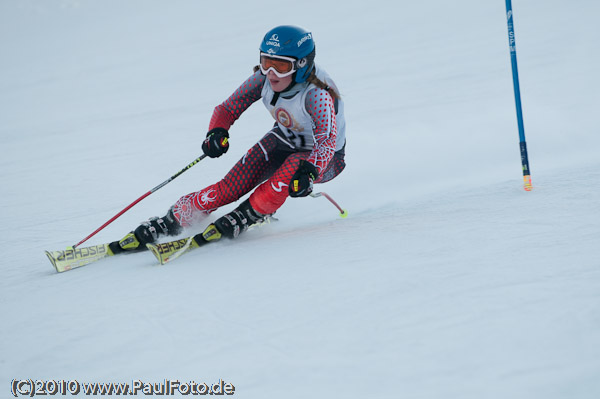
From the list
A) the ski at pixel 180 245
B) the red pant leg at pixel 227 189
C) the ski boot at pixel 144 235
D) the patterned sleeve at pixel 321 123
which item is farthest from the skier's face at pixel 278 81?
the ski boot at pixel 144 235

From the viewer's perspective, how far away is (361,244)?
2959 mm

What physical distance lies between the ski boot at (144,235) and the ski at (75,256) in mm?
51

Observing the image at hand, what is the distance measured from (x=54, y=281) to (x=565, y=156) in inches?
137

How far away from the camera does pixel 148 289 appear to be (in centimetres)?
262

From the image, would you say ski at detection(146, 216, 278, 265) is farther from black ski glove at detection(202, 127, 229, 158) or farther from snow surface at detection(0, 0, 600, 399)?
black ski glove at detection(202, 127, 229, 158)

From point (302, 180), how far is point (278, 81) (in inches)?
21.8

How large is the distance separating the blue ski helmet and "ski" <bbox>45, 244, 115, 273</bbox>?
1.33m

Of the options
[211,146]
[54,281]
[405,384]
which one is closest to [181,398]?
[405,384]

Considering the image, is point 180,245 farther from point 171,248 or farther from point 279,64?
Answer: point 279,64

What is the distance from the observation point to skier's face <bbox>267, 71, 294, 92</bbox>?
3.16 m

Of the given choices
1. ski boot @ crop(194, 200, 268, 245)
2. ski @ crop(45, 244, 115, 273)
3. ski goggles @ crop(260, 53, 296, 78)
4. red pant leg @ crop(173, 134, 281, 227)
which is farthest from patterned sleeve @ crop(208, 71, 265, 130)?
ski @ crop(45, 244, 115, 273)

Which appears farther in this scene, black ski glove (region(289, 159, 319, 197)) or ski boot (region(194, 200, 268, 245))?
ski boot (region(194, 200, 268, 245))

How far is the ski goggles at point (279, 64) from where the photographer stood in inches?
122

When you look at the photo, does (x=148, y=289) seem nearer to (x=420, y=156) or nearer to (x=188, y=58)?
(x=420, y=156)
